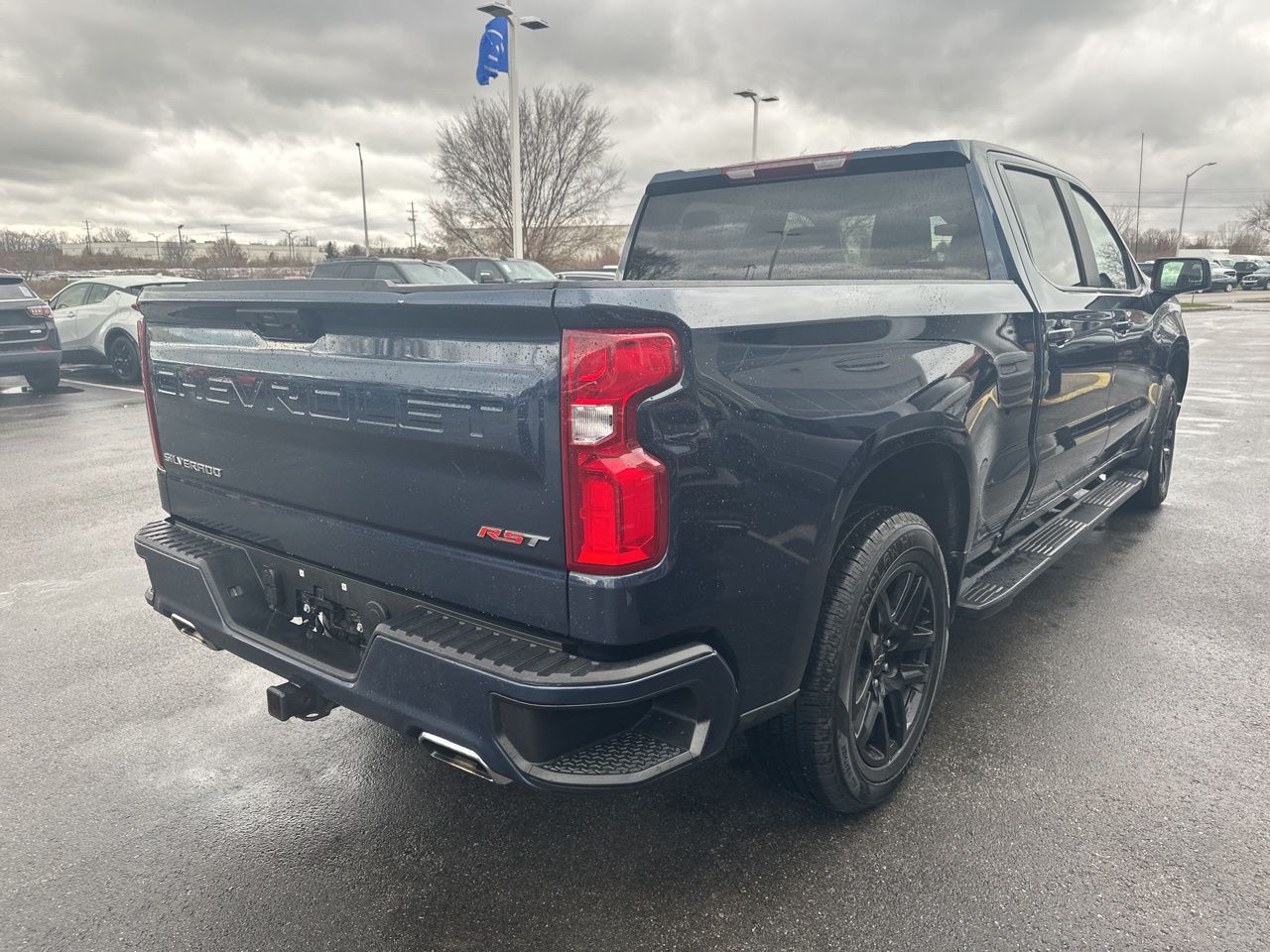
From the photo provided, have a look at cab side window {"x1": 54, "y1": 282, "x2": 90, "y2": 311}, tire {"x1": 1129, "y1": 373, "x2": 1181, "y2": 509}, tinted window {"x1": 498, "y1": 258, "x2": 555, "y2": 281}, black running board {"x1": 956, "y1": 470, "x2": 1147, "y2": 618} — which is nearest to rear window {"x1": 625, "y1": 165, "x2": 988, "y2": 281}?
black running board {"x1": 956, "y1": 470, "x2": 1147, "y2": 618}

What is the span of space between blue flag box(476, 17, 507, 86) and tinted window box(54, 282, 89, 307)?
7.85m

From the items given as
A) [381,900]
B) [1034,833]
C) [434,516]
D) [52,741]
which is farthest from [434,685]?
[52,741]

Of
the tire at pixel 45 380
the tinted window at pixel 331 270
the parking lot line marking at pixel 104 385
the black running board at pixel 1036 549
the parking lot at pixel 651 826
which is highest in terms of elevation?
the tinted window at pixel 331 270

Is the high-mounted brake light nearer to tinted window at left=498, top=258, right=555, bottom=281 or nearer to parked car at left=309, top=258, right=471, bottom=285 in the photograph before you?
parked car at left=309, top=258, right=471, bottom=285

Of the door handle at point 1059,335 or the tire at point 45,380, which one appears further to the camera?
the tire at point 45,380

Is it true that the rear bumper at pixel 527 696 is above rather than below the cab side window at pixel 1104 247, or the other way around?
below

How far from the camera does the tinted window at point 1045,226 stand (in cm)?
362

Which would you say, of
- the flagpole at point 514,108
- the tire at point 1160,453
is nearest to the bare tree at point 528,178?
the flagpole at point 514,108

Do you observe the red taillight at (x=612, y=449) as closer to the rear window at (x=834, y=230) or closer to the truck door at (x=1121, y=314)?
the rear window at (x=834, y=230)

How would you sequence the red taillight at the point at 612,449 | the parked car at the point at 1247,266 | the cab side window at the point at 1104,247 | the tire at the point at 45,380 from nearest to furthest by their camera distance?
the red taillight at the point at 612,449, the cab side window at the point at 1104,247, the tire at the point at 45,380, the parked car at the point at 1247,266

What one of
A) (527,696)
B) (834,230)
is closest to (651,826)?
(527,696)

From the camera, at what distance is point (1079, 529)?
4164 mm

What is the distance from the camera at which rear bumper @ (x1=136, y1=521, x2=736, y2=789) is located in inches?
74.2

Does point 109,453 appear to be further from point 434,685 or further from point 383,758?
point 434,685
